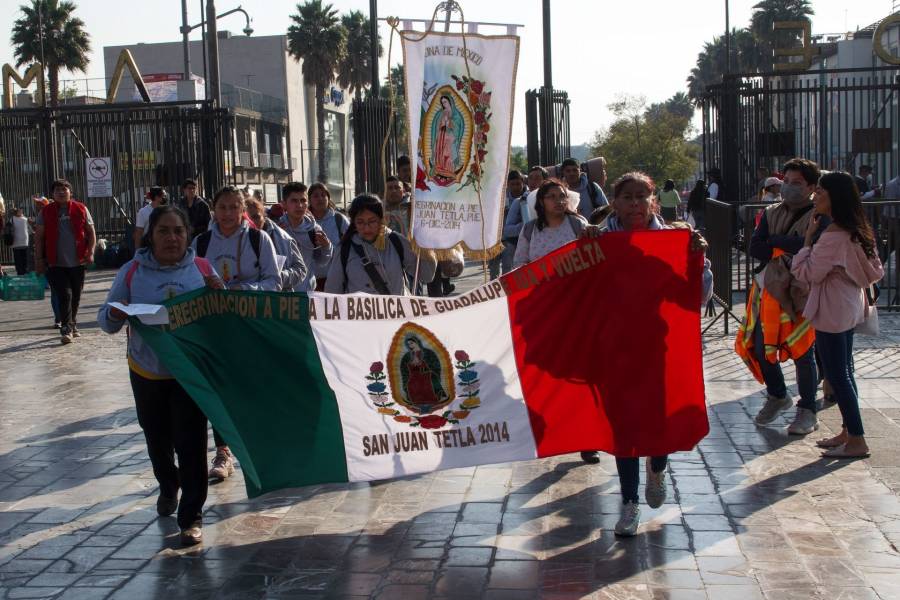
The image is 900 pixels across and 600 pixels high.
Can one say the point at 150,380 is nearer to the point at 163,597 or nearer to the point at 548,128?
the point at 163,597

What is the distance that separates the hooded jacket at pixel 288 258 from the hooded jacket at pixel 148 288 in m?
1.54

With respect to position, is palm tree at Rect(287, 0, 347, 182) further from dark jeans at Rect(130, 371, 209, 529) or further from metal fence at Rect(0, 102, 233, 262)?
dark jeans at Rect(130, 371, 209, 529)

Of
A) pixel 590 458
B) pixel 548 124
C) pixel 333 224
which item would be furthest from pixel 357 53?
pixel 590 458

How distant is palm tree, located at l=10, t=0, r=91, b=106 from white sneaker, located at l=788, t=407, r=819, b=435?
159 feet

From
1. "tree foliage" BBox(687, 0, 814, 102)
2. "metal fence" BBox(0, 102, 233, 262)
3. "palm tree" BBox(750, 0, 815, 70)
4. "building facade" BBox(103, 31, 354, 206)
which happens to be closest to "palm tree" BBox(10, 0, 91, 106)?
"building facade" BBox(103, 31, 354, 206)

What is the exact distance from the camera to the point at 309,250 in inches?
345

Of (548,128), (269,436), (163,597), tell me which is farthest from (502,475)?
(548,128)

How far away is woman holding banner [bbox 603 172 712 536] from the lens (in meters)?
5.73

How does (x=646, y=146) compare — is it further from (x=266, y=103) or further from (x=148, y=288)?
(x=148, y=288)

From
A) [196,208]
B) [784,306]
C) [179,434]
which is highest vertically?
[196,208]

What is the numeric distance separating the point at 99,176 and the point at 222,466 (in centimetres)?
1717

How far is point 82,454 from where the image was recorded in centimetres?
798

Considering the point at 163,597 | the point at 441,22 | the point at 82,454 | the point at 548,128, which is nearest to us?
the point at 163,597

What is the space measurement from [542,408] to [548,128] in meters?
14.2
